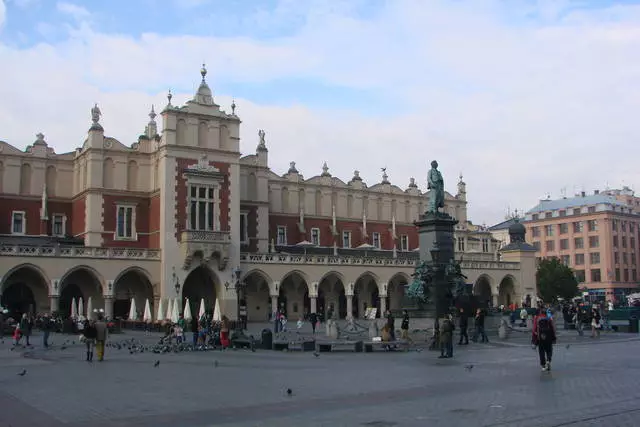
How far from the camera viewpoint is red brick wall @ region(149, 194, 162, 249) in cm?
5628

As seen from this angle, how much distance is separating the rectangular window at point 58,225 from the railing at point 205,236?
39.1 ft

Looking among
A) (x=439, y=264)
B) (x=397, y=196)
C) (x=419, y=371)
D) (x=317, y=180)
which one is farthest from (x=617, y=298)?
(x=419, y=371)

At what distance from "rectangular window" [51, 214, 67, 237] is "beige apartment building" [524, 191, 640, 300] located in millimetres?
63727

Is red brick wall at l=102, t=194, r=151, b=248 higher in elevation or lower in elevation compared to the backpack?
higher

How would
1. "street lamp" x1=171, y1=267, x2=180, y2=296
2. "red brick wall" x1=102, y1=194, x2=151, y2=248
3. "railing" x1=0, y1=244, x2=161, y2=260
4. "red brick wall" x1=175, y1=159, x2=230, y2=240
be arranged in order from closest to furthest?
"railing" x1=0, y1=244, x2=161, y2=260 → "street lamp" x1=171, y1=267, x2=180, y2=296 → "red brick wall" x1=175, y1=159, x2=230, y2=240 → "red brick wall" x1=102, y1=194, x2=151, y2=248

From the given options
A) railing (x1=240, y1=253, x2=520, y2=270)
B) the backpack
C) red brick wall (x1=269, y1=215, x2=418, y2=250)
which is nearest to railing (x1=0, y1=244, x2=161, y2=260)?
railing (x1=240, y1=253, x2=520, y2=270)

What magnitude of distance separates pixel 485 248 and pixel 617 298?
78.3 ft

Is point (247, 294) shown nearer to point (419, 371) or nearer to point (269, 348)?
point (269, 348)

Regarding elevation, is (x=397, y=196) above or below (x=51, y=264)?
above

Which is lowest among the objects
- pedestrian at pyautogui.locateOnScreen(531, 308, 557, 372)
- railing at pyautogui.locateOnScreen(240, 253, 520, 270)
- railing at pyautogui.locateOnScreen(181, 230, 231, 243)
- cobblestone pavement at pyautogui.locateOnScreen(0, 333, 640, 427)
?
cobblestone pavement at pyautogui.locateOnScreen(0, 333, 640, 427)

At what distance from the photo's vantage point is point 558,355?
2480 cm

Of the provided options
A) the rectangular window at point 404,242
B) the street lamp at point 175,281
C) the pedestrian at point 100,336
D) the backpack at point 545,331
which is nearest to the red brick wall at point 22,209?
the street lamp at point 175,281

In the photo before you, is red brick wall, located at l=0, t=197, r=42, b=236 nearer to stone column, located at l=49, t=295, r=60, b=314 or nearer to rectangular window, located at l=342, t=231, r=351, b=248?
stone column, located at l=49, t=295, r=60, b=314

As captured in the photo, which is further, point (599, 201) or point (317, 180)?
point (599, 201)
